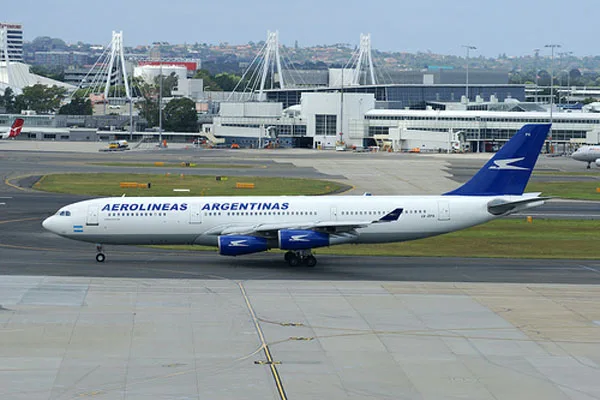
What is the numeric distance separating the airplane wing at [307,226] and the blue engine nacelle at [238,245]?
664 millimetres

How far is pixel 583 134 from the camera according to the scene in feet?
577

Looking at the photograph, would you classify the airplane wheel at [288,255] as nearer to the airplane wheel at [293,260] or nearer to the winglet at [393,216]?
the airplane wheel at [293,260]

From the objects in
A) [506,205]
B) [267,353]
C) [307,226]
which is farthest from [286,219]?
[267,353]

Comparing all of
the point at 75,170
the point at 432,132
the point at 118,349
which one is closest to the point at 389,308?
the point at 118,349

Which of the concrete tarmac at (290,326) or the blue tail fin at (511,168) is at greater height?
the blue tail fin at (511,168)

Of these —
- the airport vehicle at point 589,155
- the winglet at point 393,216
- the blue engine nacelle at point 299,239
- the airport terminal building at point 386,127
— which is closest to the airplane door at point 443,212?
the winglet at point 393,216

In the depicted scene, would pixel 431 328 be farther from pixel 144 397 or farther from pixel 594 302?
pixel 144 397

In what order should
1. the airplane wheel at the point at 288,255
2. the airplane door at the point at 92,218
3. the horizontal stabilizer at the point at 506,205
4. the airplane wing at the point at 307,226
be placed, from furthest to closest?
the horizontal stabilizer at the point at 506,205
the airplane wheel at the point at 288,255
the airplane door at the point at 92,218
the airplane wing at the point at 307,226

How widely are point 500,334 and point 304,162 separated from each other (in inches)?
3828

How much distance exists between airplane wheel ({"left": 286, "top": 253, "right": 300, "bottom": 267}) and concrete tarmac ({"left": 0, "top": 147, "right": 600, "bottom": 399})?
0.98 meters

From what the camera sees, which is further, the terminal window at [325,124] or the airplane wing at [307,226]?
the terminal window at [325,124]

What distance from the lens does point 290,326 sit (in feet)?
120

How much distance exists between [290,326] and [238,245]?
13835mm

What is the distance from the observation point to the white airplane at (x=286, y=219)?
50344 mm
